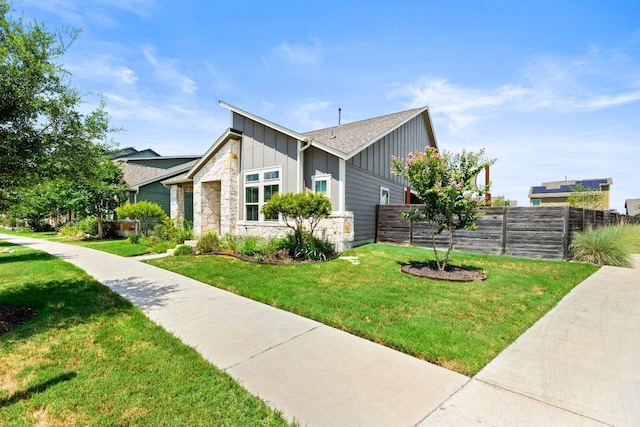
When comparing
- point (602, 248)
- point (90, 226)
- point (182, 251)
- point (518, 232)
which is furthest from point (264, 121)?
point (90, 226)

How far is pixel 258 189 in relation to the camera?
11984 mm

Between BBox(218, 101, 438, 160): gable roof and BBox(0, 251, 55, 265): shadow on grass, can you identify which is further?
BBox(218, 101, 438, 160): gable roof

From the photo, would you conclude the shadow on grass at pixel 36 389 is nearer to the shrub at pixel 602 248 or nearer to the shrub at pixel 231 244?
the shrub at pixel 231 244

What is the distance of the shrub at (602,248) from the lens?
28.1 ft

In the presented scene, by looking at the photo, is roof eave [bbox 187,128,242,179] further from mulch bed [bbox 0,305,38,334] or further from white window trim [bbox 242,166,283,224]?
mulch bed [bbox 0,305,38,334]

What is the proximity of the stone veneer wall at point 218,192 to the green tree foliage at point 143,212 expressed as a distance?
2924 millimetres

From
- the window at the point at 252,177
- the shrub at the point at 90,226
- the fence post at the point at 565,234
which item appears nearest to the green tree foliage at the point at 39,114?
the window at the point at 252,177

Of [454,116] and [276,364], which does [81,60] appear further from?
[454,116]

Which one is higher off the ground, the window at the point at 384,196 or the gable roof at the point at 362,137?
the gable roof at the point at 362,137

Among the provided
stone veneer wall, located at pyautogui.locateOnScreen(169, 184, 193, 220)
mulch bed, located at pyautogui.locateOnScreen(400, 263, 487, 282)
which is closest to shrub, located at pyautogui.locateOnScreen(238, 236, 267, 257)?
mulch bed, located at pyautogui.locateOnScreen(400, 263, 487, 282)

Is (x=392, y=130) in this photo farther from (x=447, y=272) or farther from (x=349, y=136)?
(x=447, y=272)

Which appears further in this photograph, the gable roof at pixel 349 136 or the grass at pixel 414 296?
the gable roof at pixel 349 136

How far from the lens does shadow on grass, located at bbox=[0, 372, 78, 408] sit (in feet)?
7.80

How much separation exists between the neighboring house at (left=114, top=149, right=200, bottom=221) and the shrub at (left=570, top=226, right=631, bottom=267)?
1801cm
